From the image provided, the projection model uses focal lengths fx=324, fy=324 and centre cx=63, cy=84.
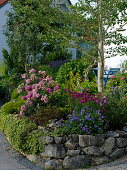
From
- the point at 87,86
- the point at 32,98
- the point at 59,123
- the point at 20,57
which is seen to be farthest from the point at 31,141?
the point at 20,57

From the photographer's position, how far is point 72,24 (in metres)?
9.85

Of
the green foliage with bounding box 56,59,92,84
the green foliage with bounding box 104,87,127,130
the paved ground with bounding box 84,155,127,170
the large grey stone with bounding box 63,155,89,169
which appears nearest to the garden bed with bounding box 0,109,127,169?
the large grey stone with bounding box 63,155,89,169

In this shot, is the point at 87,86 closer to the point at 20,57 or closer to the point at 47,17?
the point at 47,17

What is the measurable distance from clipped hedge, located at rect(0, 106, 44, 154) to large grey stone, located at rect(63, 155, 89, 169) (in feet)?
1.83

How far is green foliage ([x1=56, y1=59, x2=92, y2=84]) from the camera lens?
12883 millimetres

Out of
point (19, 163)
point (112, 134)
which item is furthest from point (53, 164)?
point (112, 134)

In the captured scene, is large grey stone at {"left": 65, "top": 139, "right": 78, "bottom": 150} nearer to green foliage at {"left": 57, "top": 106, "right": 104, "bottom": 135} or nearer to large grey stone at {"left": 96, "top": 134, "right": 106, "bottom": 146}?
green foliage at {"left": 57, "top": 106, "right": 104, "bottom": 135}

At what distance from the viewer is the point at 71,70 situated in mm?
13422

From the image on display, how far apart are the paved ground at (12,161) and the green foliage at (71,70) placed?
628 cm

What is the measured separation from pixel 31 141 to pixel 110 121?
1610mm

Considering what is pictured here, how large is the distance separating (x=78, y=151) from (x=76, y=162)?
0.65 ft

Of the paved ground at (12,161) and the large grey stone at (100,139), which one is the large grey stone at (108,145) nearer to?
the large grey stone at (100,139)

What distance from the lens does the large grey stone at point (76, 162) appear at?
18.6ft

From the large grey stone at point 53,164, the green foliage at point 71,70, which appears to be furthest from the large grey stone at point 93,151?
the green foliage at point 71,70
